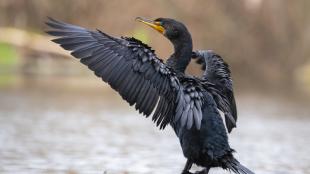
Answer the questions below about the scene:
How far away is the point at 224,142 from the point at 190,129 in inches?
15.3

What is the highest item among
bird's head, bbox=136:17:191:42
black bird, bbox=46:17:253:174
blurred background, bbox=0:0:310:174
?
blurred background, bbox=0:0:310:174

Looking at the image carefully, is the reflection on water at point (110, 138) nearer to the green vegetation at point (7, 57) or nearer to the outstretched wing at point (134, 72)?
the outstretched wing at point (134, 72)

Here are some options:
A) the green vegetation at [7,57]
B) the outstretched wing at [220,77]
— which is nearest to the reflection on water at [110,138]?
→ the outstretched wing at [220,77]

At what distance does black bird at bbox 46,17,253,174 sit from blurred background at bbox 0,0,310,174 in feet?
6.70

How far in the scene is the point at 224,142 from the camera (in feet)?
28.1

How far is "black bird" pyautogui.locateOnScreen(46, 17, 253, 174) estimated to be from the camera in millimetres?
8234

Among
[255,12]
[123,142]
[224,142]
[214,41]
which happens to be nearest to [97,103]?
[123,142]

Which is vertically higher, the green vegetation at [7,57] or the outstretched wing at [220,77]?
the green vegetation at [7,57]

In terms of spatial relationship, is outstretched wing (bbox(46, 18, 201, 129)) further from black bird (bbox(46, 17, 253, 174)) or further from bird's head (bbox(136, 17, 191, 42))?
bird's head (bbox(136, 17, 191, 42))

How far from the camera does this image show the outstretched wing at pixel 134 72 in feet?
27.1

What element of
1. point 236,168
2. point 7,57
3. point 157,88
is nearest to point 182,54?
point 157,88

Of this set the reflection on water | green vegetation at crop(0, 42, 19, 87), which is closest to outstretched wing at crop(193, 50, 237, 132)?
the reflection on water

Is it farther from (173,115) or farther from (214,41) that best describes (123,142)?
(214,41)

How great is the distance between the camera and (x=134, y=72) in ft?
27.3
